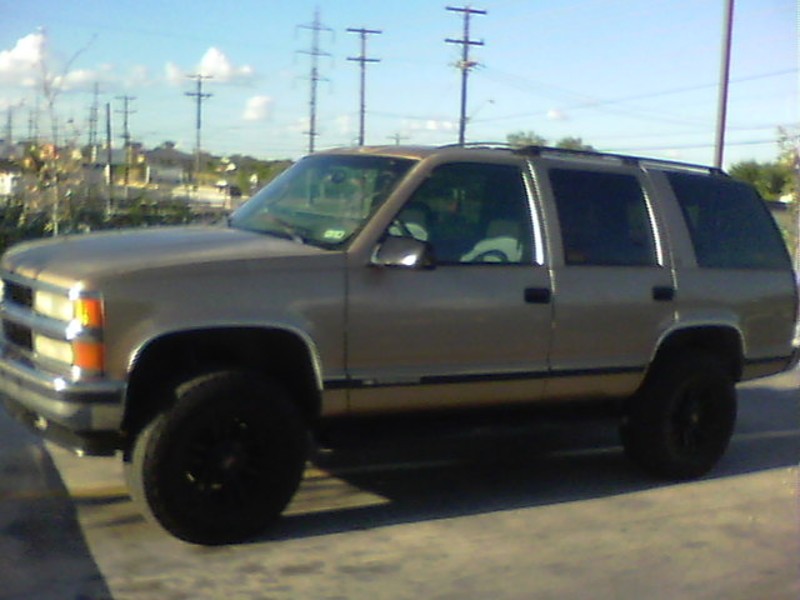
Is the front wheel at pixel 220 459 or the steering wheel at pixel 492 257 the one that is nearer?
the front wheel at pixel 220 459

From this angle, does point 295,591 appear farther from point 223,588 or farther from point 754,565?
point 754,565

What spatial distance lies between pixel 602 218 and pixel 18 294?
129 inches

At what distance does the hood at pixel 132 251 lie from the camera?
190 inches

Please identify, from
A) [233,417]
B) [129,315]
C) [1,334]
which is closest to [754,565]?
[233,417]

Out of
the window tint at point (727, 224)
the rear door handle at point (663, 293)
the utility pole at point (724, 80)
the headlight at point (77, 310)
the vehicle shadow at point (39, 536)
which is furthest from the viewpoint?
the utility pole at point (724, 80)

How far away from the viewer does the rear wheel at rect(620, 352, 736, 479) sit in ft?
21.7

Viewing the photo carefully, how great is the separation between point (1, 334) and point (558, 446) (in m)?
3.89

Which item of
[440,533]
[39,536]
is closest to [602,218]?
[440,533]

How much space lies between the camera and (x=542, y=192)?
611 cm

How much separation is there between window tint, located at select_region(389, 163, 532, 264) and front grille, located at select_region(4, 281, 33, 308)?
5.84ft

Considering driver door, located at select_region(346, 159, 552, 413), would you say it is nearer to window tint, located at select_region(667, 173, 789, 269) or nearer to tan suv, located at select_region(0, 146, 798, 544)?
tan suv, located at select_region(0, 146, 798, 544)

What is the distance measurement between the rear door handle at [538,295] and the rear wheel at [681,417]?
1120 millimetres

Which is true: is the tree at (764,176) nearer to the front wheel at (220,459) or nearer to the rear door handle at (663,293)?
the rear door handle at (663,293)

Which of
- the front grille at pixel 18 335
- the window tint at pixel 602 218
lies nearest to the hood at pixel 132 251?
the front grille at pixel 18 335
